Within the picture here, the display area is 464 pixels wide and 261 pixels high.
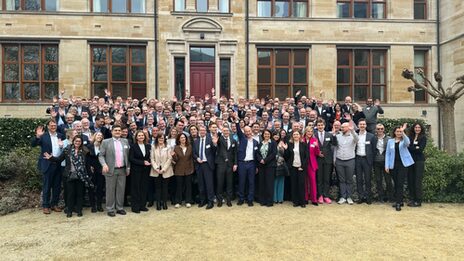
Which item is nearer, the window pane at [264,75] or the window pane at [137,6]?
the window pane at [137,6]

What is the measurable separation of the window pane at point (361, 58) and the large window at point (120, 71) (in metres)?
10.7

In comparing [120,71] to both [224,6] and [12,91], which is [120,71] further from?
[224,6]

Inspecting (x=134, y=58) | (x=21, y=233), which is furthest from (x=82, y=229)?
(x=134, y=58)

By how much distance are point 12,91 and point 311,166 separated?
49.1ft

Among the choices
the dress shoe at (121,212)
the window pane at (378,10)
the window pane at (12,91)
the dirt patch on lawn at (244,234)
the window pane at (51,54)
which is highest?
the window pane at (378,10)

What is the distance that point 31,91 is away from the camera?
17.0 metres

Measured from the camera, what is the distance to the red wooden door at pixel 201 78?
1744 centimetres

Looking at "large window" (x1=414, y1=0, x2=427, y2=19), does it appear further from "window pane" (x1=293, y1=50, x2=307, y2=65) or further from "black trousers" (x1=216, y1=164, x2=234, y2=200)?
"black trousers" (x1=216, y1=164, x2=234, y2=200)

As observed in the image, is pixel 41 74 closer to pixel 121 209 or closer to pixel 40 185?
pixel 40 185

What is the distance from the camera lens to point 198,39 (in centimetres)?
1727

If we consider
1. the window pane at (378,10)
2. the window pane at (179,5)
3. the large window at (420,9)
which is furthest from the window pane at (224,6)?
the large window at (420,9)

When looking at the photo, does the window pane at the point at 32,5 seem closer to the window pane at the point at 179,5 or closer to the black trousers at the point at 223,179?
the window pane at the point at 179,5

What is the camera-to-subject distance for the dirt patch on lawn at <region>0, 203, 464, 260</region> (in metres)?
5.29

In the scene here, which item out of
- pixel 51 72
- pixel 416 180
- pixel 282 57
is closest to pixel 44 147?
pixel 416 180
